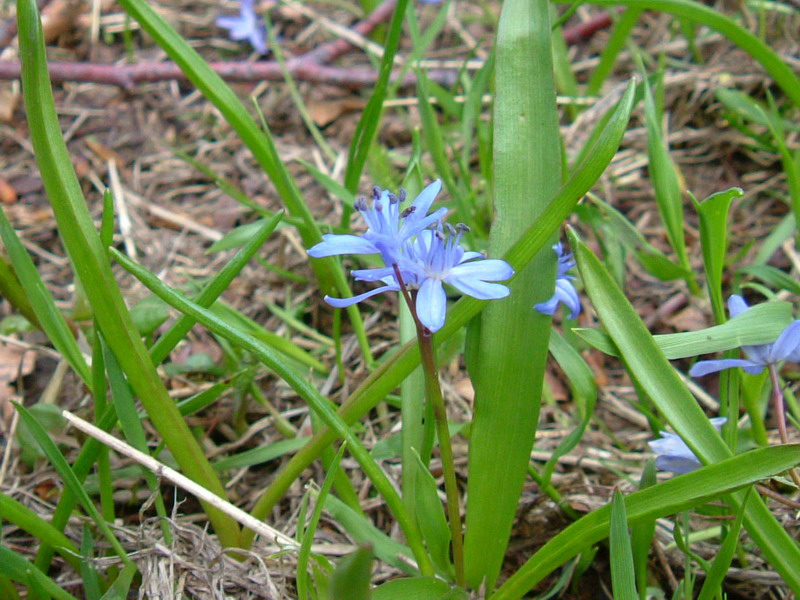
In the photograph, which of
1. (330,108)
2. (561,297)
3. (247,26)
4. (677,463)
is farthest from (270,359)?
(247,26)

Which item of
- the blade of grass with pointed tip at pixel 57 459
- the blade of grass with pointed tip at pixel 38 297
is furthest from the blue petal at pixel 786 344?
the blade of grass with pointed tip at pixel 38 297

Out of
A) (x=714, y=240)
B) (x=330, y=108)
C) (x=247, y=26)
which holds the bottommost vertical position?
(x=714, y=240)

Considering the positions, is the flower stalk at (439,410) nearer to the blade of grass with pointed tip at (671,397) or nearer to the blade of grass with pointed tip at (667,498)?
the blade of grass with pointed tip at (667,498)

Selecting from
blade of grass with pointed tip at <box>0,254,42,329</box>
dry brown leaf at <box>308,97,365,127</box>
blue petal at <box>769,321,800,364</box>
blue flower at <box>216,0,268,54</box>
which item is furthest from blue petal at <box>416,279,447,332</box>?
blue flower at <box>216,0,268,54</box>

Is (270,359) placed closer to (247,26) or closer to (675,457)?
(675,457)

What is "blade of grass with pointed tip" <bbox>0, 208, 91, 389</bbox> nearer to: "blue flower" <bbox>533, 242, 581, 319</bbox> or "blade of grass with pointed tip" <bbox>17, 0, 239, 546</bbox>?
"blade of grass with pointed tip" <bbox>17, 0, 239, 546</bbox>
